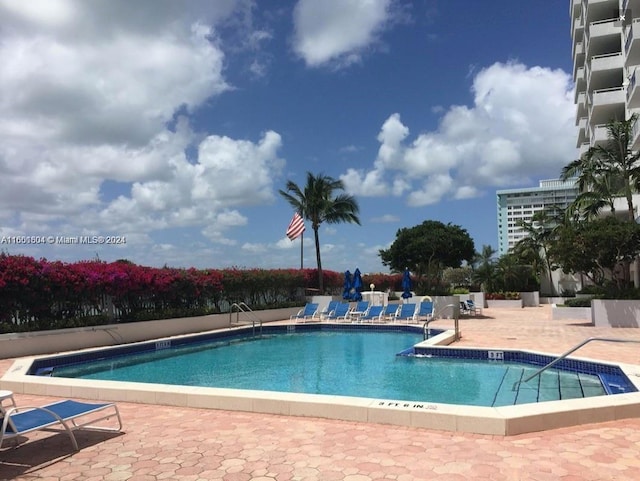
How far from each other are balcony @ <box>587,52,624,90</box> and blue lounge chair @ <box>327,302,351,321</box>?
26166 mm

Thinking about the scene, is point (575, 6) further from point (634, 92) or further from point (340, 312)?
point (340, 312)

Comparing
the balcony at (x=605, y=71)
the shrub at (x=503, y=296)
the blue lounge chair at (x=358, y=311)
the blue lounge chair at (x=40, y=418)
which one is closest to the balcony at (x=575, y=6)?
the balcony at (x=605, y=71)

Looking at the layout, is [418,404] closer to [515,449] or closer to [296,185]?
[515,449]

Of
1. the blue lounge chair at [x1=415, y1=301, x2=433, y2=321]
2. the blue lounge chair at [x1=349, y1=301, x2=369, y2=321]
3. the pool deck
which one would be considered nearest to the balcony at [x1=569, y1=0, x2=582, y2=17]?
the blue lounge chair at [x1=349, y1=301, x2=369, y2=321]

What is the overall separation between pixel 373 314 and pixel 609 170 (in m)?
11.1

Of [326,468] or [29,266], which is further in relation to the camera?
[29,266]

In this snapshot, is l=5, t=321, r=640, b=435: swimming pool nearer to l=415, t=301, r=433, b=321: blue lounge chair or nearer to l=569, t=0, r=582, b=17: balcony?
l=415, t=301, r=433, b=321: blue lounge chair

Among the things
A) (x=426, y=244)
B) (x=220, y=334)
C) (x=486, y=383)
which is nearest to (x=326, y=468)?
(x=486, y=383)

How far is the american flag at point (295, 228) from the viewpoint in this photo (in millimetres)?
27562

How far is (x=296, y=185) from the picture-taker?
93.7 feet

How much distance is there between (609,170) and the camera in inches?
820

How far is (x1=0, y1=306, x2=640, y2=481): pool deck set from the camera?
449 cm

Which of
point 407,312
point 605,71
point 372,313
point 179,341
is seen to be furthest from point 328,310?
point 605,71

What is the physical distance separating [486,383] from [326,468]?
20.2ft
